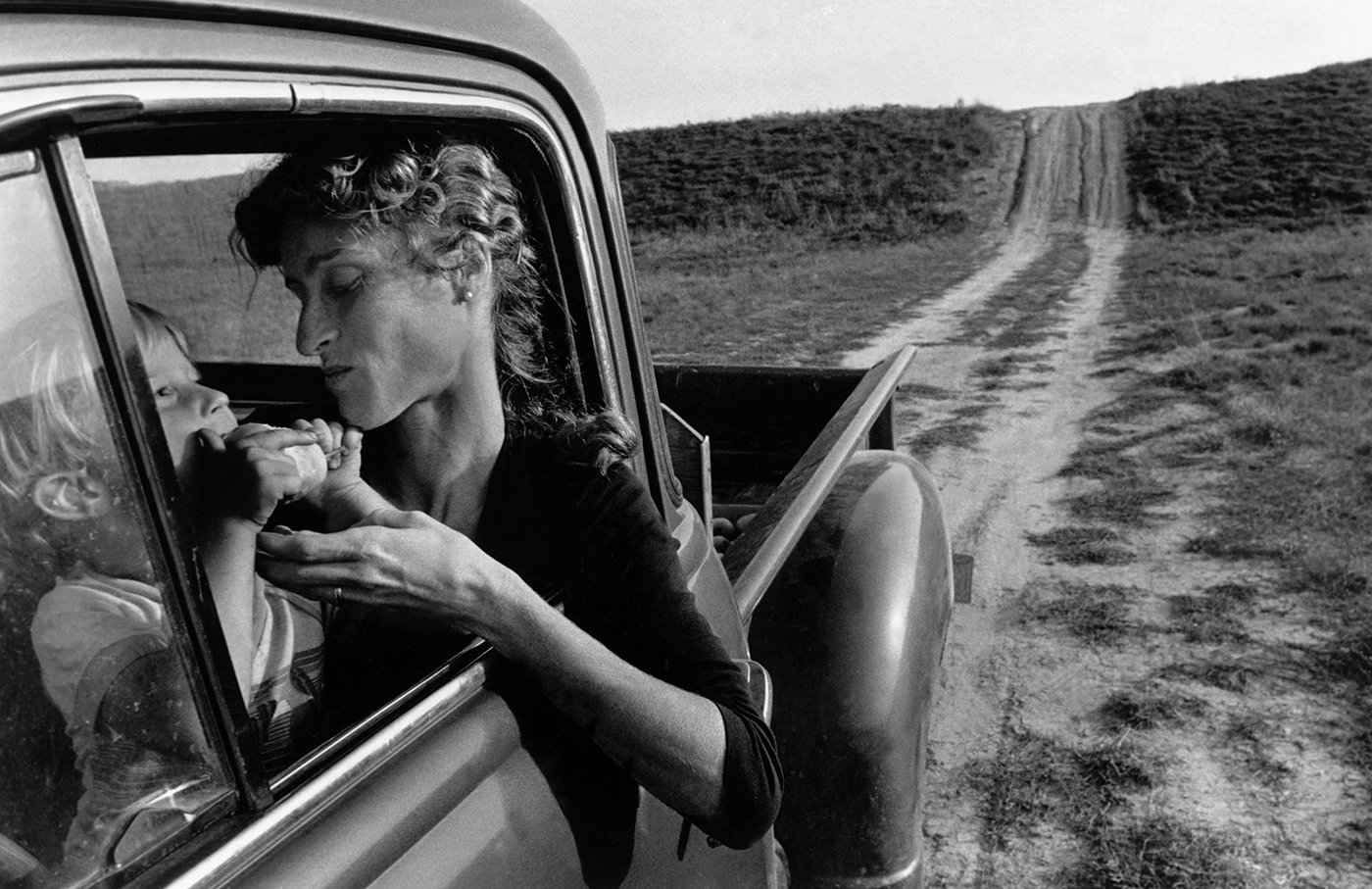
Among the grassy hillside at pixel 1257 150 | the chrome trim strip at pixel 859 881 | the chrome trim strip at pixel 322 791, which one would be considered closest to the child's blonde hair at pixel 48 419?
the chrome trim strip at pixel 322 791

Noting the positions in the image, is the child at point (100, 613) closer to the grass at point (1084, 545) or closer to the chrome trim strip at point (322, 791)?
the chrome trim strip at point (322, 791)

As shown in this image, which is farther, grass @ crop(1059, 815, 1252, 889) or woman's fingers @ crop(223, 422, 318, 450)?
grass @ crop(1059, 815, 1252, 889)

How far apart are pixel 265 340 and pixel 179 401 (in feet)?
1.46

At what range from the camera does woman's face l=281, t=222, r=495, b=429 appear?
3.82 ft

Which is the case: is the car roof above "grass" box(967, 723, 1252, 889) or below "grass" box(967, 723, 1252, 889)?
above

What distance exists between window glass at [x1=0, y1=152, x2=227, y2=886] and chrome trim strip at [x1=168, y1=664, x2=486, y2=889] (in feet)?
0.13

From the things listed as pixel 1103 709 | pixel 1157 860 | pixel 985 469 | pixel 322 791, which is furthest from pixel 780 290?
pixel 322 791

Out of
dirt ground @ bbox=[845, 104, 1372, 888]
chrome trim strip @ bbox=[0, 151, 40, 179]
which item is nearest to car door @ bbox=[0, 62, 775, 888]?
chrome trim strip @ bbox=[0, 151, 40, 179]

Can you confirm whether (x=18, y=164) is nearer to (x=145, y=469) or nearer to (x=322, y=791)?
(x=145, y=469)

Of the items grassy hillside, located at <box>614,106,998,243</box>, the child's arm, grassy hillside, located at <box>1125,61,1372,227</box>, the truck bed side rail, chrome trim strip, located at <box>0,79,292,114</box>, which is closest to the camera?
chrome trim strip, located at <box>0,79,292,114</box>

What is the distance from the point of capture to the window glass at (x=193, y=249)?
1.06 m

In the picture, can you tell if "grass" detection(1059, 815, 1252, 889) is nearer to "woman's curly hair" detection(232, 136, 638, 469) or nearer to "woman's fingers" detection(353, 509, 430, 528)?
"woman's curly hair" detection(232, 136, 638, 469)

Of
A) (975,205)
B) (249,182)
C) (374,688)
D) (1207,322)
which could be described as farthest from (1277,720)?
(975,205)

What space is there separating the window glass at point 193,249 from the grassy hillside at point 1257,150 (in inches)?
1172
